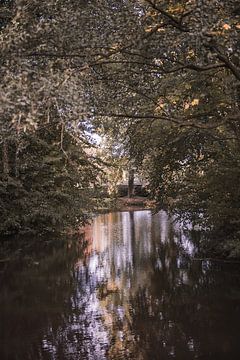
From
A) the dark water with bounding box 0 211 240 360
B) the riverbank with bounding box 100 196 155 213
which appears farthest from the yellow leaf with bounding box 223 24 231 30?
the riverbank with bounding box 100 196 155 213

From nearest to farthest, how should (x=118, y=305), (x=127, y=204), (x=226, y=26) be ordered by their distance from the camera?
(x=226, y=26) < (x=118, y=305) < (x=127, y=204)

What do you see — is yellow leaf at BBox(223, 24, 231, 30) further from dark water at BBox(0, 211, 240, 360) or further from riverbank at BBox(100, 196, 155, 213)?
riverbank at BBox(100, 196, 155, 213)

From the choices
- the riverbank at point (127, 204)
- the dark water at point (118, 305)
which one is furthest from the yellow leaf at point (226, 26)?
the riverbank at point (127, 204)

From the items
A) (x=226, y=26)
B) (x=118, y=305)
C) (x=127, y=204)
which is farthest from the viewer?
(x=127, y=204)

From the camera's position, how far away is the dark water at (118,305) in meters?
7.74

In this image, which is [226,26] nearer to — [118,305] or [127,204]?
[118,305]

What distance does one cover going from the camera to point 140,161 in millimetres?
16688

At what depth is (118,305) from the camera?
405 inches

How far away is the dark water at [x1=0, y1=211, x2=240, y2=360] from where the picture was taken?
305 inches

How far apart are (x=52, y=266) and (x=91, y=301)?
4542 mm

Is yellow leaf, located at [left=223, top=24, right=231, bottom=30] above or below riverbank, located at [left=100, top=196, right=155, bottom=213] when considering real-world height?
above

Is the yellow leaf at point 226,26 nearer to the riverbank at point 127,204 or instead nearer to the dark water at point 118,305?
the dark water at point 118,305

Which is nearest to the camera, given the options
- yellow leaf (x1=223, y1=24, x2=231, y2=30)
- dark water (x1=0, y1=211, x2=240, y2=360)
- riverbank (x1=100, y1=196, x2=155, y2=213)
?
yellow leaf (x1=223, y1=24, x2=231, y2=30)

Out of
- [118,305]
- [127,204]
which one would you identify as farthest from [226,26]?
[127,204]
